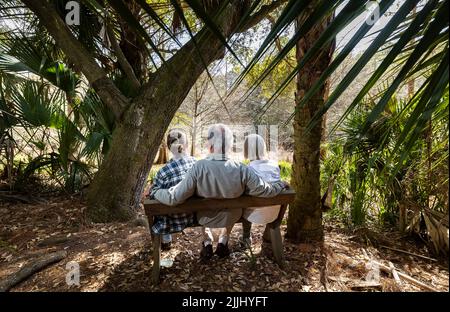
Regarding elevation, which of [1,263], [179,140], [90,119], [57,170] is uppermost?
[90,119]

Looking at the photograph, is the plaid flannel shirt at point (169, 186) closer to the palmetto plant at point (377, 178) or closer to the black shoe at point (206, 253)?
the black shoe at point (206, 253)

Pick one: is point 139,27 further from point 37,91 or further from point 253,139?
point 37,91

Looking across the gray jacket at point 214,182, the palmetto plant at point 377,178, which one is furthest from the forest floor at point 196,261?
the gray jacket at point 214,182

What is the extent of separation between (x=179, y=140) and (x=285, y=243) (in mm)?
1360

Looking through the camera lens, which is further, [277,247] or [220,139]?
[277,247]

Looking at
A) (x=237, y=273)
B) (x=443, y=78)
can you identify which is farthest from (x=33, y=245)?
(x=443, y=78)

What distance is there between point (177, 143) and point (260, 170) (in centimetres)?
73

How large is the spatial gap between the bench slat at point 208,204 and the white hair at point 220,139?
13.7 inches

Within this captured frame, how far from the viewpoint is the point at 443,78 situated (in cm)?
49

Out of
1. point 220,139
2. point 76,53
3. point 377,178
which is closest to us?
point 220,139

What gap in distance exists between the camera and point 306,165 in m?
2.27

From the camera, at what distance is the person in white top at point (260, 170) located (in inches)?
78.0

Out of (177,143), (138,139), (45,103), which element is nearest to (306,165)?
(177,143)

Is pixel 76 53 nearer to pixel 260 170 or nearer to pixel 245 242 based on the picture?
pixel 260 170
